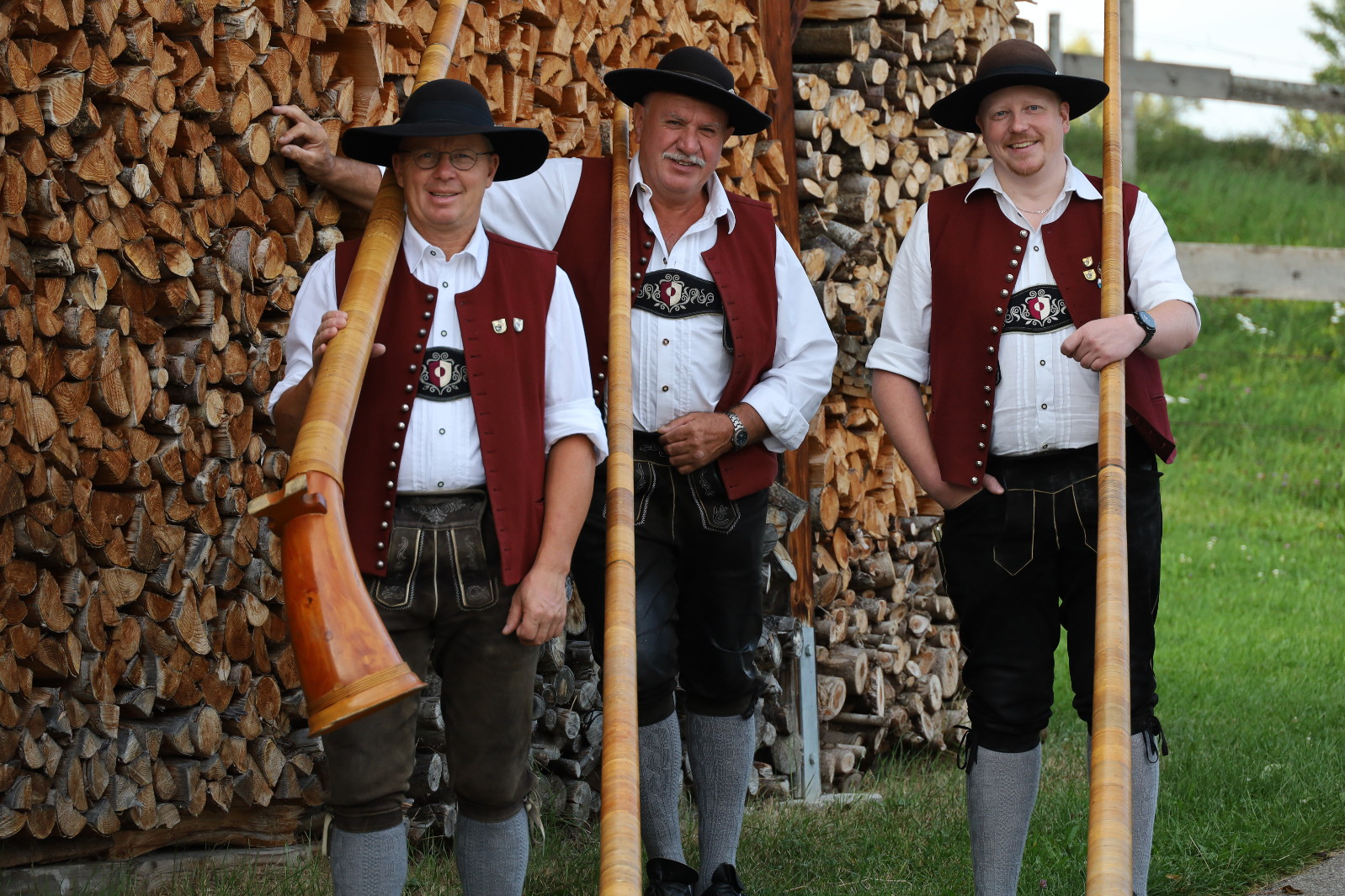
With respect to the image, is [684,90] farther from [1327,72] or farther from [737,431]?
[1327,72]

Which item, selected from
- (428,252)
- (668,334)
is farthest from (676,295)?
(428,252)

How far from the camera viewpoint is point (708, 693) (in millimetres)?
3779

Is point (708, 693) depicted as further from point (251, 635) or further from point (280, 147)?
point (280, 147)

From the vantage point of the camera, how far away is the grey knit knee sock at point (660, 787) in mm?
3672

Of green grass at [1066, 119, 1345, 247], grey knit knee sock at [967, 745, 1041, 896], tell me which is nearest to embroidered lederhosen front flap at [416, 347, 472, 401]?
grey knit knee sock at [967, 745, 1041, 896]

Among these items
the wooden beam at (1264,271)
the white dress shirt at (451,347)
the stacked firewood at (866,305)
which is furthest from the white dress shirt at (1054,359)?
the wooden beam at (1264,271)

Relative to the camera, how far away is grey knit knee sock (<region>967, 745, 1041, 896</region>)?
133 inches

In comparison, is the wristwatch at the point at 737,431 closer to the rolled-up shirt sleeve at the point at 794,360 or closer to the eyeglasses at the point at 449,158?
the rolled-up shirt sleeve at the point at 794,360

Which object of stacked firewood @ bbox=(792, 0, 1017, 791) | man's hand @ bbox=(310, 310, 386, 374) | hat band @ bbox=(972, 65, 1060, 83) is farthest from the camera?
stacked firewood @ bbox=(792, 0, 1017, 791)

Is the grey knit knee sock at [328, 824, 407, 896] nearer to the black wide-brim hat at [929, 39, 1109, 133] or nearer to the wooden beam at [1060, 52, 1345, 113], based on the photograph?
the black wide-brim hat at [929, 39, 1109, 133]

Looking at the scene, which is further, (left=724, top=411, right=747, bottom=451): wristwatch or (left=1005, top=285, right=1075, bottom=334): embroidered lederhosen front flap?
(left=724, top=411, right=747, bottom=451): wristwatch

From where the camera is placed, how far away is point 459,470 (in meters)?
2.86

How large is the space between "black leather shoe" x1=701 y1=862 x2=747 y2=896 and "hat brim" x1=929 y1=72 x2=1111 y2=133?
5.94 ft

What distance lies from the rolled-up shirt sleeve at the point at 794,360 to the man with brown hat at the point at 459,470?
0.68m
